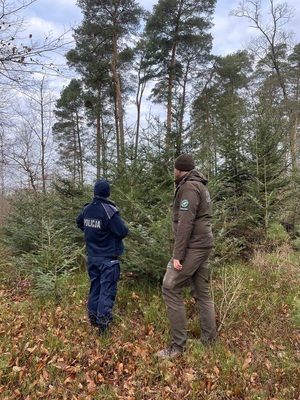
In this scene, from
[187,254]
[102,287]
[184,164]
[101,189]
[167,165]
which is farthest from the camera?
[167,165]

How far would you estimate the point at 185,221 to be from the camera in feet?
11.3

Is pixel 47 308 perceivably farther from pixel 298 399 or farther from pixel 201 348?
pixel 298 399

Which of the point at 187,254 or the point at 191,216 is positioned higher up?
the point at 191,216

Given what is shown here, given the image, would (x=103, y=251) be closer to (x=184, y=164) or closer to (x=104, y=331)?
(x=104, y=331)

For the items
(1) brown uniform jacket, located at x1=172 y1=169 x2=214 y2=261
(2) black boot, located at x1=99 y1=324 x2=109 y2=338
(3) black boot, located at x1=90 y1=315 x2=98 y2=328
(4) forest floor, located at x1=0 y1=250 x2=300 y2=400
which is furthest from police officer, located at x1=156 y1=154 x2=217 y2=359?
(3) black boot, located at x1=90 y1=315 x2=98 y2=328

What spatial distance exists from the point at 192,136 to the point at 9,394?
21.9ft

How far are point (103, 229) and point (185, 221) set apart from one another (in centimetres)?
127

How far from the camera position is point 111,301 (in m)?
4.09

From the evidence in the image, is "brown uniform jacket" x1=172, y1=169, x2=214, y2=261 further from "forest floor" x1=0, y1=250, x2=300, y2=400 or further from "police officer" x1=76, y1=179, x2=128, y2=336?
"forest floor" x1=0, y1=250, x2=300, y2=400

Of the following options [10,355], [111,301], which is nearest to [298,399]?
[111,301]

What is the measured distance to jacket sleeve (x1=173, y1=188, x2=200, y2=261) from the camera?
11.3ft

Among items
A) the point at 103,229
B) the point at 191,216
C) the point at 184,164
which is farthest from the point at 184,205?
the point at 103,229

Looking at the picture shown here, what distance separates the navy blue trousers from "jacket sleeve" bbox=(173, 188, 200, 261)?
3.55 feet

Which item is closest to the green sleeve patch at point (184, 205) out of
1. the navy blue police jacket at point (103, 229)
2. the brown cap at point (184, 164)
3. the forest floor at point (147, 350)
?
the brown cap at point (184, 164)
